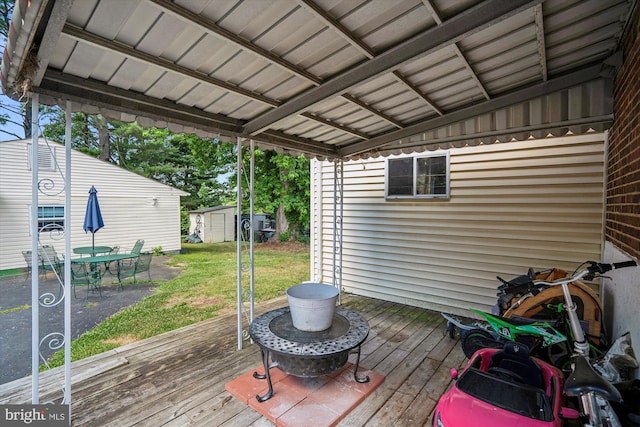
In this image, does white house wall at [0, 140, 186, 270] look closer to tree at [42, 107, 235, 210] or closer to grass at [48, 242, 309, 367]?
grass at [48, 242, 309, 367]

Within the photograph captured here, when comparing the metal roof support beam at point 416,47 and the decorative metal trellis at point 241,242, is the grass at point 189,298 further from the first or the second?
the metal roof support beam at point 416,47

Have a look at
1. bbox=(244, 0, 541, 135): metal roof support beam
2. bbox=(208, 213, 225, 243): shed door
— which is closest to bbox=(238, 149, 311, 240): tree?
bbox=(208, 213, 225, 243): shed door

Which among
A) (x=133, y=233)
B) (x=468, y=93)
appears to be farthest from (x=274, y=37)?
(x=133, y=233)

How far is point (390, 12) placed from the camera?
1.82m

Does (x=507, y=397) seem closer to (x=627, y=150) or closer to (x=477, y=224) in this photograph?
(x=627, y=150)

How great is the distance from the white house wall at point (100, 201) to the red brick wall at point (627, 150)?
37.7ft

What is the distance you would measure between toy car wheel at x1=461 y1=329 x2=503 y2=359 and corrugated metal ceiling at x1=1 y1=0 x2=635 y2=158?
7.40ft

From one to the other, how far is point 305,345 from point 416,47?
2475 millimetres

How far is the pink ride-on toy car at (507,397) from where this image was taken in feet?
5.18

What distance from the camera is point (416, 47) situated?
206 centimetres

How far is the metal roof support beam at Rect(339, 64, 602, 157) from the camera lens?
279 centimetres

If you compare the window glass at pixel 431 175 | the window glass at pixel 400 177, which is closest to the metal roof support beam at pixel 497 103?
the window glass at pixel 400 177

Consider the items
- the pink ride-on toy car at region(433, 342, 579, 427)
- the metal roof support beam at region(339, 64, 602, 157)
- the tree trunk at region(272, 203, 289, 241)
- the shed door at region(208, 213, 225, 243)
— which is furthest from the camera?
the shed door at region(208, 213, 225, 243)

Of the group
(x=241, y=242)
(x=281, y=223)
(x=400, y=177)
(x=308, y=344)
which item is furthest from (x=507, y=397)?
(x=281, y=223)
